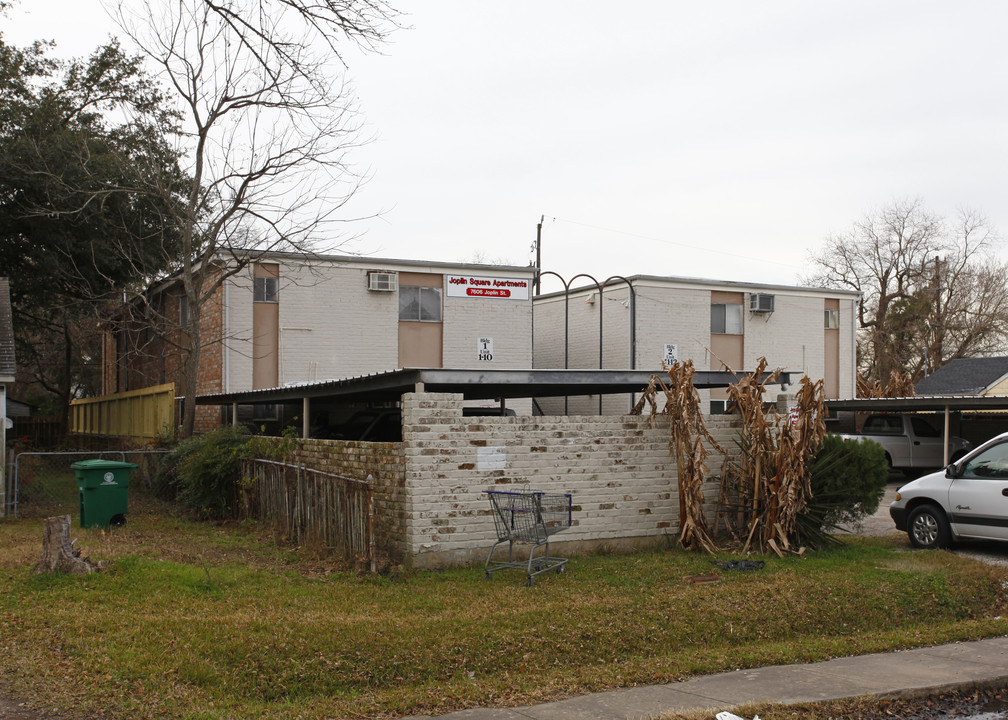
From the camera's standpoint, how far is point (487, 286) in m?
24.6

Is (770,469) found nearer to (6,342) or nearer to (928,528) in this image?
(928,528)

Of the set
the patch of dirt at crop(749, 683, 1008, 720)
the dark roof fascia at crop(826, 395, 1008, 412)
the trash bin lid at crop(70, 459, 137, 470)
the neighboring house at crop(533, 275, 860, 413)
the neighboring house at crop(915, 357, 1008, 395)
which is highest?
the neighboring house at crop(533, 275, 860, 413)

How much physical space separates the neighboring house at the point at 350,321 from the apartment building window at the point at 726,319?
606 cm

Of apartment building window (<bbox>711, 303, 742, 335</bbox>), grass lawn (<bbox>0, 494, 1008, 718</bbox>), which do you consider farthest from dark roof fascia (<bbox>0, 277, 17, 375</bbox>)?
apartment building window (<bbox>711, 303, 742, 335</bbox>)

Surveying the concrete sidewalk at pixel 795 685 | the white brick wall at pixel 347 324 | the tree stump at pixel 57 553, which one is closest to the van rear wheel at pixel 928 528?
the concrete sidewalk at pixel 795 685

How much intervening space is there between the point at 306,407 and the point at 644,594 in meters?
6.46

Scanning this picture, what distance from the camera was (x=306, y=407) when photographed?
1360cm

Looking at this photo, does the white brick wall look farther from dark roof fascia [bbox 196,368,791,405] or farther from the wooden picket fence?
the wooden picket fence

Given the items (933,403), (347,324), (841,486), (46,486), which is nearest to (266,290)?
(347,324)

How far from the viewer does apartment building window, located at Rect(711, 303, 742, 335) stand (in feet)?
90.4

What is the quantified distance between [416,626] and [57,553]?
12.8 feet

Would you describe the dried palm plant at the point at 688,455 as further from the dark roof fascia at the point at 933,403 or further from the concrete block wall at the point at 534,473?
the dark roof fascia at the point at 933,403

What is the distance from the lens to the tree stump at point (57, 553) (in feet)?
29.6

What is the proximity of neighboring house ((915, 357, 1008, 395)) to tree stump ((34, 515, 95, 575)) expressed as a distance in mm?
32817
